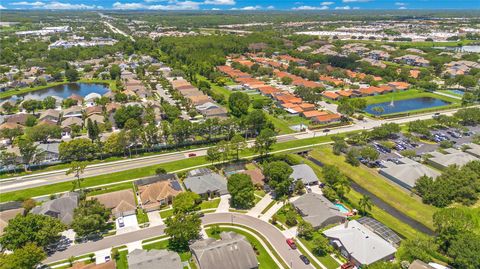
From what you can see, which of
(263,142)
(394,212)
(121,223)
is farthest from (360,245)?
(121,223)

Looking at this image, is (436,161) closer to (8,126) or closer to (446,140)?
(446,140)

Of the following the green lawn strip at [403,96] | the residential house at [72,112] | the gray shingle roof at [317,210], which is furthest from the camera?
the green lawn strip at [403,96]

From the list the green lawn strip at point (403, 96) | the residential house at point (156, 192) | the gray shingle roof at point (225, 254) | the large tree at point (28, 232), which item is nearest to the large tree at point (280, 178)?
the gray shingle roof at point (225, 254)

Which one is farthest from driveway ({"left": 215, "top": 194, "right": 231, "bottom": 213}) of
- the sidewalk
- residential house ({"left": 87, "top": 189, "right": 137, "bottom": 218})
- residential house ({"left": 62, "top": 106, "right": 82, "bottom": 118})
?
residential house ({"left": 62, "top": 106, "right": 82, "bottom": 118})

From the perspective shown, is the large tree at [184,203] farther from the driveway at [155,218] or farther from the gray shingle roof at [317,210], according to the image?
the gray shingle roof at [317,210]

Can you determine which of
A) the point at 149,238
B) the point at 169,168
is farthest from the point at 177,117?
the point at 149,238

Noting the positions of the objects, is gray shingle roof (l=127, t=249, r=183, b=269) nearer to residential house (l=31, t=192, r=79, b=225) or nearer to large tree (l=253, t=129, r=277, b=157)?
residential house (l=31, t=192, r=79, b=225)

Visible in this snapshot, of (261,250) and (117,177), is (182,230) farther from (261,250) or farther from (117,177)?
(117,177)
